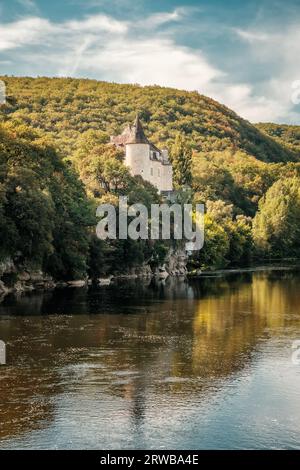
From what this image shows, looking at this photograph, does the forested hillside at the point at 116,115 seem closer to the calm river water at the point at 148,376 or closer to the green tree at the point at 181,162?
the green tree at the point at 181,162

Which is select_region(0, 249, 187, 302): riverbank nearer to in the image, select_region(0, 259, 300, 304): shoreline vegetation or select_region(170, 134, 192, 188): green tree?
select_region(0, 259, 300, 304): shoreline vegetation

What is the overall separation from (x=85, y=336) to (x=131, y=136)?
81111mm

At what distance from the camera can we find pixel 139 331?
131ft

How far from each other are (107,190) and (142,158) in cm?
2750

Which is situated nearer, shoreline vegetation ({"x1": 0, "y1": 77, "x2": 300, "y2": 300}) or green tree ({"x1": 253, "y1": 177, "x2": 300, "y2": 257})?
shoreline vegetation ({"x1": 0, "y1": 77, "x2": 300, "y2": 300})

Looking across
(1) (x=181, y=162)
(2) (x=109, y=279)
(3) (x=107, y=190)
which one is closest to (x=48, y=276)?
(2) (x=109, y=279)

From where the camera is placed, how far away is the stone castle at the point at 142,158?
11444cm

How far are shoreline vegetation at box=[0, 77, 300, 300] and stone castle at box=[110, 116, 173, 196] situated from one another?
471 centimetres

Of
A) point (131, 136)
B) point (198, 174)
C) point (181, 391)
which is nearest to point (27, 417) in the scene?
point (181, 391)

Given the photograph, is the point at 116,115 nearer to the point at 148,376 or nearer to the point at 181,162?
the point at 181,162

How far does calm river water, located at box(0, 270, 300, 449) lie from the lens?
71.6 feet

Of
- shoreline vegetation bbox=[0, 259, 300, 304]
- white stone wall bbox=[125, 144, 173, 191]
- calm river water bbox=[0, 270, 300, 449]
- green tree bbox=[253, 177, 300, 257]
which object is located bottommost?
calm river water bbox=[0, 270, 300, 449]

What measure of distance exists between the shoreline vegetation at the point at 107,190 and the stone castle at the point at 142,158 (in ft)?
15.5

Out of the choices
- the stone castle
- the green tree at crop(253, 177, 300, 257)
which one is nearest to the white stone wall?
the stone castle
